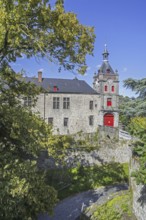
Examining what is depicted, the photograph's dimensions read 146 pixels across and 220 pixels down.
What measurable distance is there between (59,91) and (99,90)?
7.19 m

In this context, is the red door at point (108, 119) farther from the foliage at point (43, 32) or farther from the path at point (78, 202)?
the foliage at point (43, 32)

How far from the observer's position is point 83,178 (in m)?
17.5

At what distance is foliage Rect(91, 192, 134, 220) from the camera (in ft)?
37.8

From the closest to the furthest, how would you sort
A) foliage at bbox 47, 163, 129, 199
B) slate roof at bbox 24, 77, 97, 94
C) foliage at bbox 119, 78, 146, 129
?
1. foliage at bbox 47, 163, 129, 199
2. foliage at bbox 119, 78, 146, 129
3. slate roof at bbox 24, 77, 97, 94

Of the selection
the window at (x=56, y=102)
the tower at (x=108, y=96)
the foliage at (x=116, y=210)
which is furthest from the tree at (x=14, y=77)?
the tower at (x=108, y=96)

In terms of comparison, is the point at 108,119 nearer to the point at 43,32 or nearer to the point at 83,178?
the point at 83,178

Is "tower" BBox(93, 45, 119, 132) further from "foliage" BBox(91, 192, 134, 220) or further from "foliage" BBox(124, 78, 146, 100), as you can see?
"foliage" BBox(91, 192, 134, 220)

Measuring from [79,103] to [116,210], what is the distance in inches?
1044

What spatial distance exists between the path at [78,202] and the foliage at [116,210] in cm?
110

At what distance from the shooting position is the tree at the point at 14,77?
800cm

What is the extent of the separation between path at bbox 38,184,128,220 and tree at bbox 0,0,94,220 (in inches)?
175

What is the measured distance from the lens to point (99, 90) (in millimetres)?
40219

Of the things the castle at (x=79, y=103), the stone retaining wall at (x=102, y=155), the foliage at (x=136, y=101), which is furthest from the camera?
the castle at (x=79, y=103)

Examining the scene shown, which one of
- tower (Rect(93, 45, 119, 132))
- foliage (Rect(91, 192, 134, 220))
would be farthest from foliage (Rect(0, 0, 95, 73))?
tower (Rect(93, 45, 119, 132))
